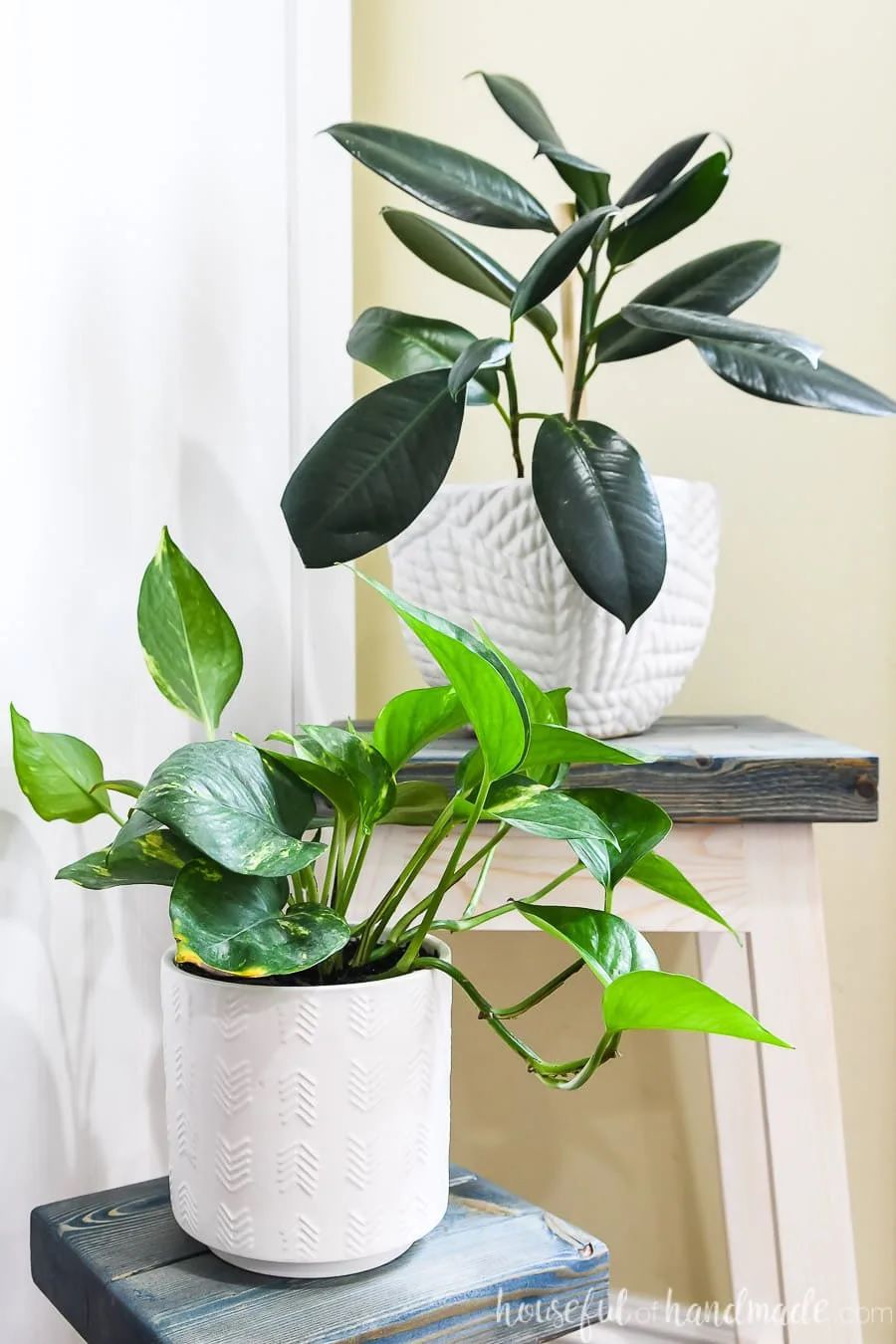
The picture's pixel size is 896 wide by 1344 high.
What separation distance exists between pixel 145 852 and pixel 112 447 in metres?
0.35

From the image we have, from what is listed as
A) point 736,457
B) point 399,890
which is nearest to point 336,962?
point 399,890

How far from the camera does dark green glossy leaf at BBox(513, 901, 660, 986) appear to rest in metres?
0.49

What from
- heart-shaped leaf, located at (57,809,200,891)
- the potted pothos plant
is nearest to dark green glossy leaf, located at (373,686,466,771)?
the potted pothos plant

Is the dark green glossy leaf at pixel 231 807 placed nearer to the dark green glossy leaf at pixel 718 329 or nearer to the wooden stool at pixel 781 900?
the wooden stool at pixel 781 900

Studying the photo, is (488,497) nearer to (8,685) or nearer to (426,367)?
(426,367)

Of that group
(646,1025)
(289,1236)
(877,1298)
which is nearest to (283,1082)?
(289,1236)

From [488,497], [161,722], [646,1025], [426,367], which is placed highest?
[426,367]

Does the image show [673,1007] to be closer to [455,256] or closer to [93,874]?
[93,874]

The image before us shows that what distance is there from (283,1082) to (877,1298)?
831 mm

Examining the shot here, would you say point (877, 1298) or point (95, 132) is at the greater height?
point (95, 132)

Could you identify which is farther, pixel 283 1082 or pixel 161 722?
pixel 161 722

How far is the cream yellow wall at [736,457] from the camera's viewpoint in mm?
1059

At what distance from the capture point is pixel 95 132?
74 cm

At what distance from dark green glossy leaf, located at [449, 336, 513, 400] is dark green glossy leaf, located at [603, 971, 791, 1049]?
357 mm
